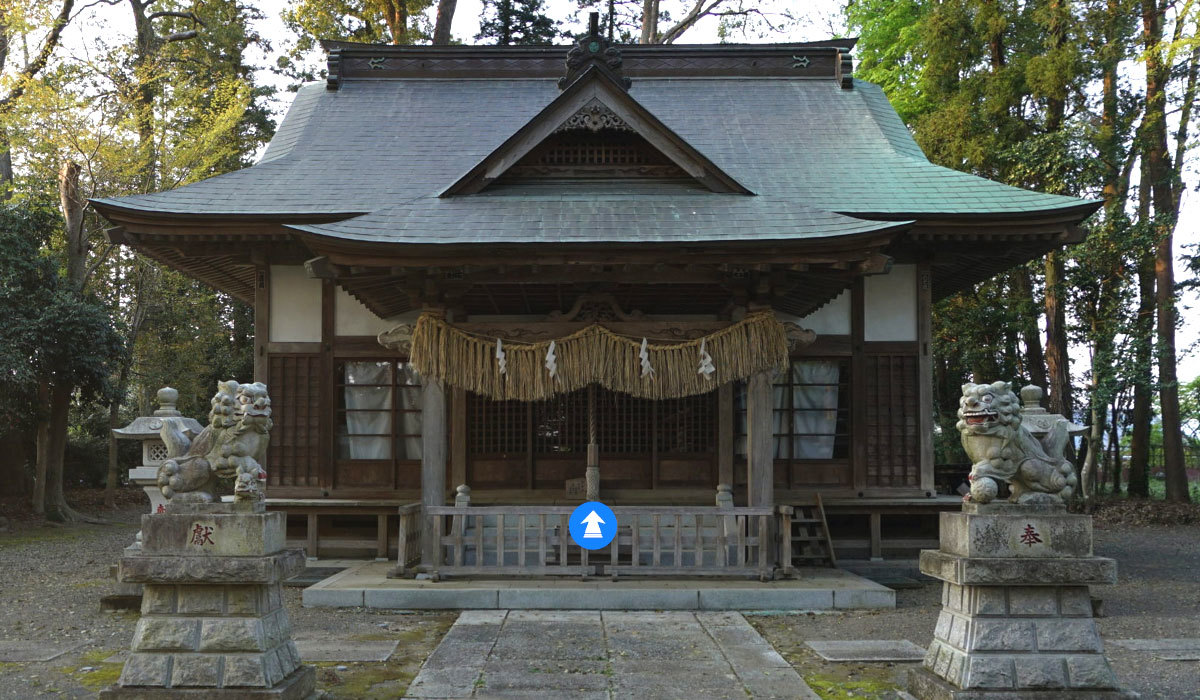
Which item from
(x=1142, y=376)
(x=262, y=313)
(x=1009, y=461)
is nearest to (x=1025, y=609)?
(x=1009, y=461)

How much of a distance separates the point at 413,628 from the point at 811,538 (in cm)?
511

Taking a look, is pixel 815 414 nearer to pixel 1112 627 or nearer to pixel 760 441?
pixel 760 441

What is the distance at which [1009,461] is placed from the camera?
557 cm

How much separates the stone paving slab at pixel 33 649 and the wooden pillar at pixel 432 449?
10.9ft

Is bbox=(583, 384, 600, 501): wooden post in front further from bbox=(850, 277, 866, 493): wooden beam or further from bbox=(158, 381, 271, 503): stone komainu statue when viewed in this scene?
bbox=(158, 381, 271, 503): stone komainu statue

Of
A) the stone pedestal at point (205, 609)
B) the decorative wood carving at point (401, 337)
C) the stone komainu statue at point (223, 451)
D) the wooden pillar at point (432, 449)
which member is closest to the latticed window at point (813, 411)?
the wooden pillar at point (432, 449)

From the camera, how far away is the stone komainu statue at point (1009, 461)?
218 inches

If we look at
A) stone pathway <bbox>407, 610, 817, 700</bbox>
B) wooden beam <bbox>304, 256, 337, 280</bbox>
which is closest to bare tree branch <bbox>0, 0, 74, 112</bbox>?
wooden beam <bbox>304, 256, 337, 280</bbox>

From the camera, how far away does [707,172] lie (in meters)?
10.9

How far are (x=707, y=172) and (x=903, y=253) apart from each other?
290 cm

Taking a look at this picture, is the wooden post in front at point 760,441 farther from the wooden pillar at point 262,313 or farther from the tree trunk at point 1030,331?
the tree trunk at point 1030,331

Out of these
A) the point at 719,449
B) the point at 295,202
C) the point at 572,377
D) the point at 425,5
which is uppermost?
the point at 425,5

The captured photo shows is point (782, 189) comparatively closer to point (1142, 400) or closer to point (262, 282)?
point (262, 282)

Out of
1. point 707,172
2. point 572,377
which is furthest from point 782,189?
point 572,377
